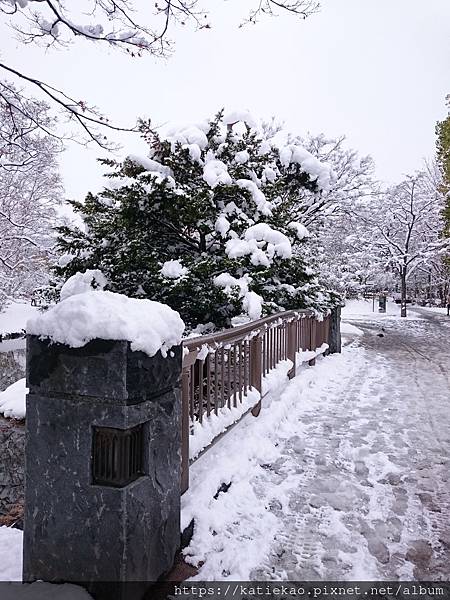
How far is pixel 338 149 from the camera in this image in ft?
58.4

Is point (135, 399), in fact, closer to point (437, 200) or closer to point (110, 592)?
point (110, 592)

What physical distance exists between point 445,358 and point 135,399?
9.98 metres

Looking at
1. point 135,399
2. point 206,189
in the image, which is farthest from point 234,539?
point 206,189

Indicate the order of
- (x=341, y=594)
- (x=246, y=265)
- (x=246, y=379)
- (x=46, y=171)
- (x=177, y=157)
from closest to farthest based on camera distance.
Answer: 1. (x=341, y=594)
2. (x=246, y=379)
3. (x=246, y=265)
4. (x=177, y=157)
5. (x=46, y=171)

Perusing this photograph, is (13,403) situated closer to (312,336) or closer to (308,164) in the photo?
(312,336)

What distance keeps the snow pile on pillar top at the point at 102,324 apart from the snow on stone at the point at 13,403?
5.54m

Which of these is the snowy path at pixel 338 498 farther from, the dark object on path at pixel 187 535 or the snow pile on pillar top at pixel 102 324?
the snow pile on pillar top at pixel 102 324

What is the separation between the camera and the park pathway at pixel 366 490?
96.6 inches

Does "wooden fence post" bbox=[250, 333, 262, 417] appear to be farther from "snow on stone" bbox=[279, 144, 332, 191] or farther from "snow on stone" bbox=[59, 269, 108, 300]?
"snow on stone" bbox=[279, 144, 332, 191]

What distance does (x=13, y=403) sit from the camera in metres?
7.25

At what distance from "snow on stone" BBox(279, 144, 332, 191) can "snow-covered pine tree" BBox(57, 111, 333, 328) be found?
7.93 ft

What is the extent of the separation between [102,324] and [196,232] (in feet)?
17.1

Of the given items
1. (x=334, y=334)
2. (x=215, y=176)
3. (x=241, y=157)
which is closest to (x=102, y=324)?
(x=215, y=176)

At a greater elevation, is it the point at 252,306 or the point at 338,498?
the point at 252,306
